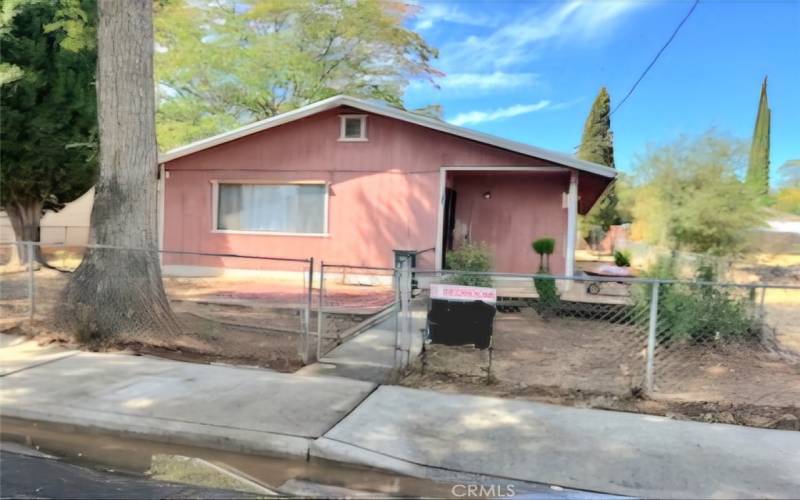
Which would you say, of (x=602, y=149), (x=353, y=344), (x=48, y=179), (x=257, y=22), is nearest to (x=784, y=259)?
(x=602, y=149)

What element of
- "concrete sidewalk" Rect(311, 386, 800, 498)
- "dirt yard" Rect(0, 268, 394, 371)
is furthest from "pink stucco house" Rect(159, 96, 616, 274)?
"concrete sidewalk" Rect(311, 386, 800, 498)

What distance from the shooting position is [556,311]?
9523 millimetres

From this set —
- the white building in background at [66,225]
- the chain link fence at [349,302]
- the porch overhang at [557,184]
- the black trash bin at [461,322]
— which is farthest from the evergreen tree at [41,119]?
the black trash bin at [461,322]

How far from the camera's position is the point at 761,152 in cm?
2948

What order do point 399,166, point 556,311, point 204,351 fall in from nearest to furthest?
1. point 204,351
2. point 556,311
3. point 399,166

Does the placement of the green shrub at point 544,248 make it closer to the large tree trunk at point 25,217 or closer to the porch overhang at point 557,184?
the porch overhang at point 557,184

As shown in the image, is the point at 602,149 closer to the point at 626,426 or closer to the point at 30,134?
the point at 30,134

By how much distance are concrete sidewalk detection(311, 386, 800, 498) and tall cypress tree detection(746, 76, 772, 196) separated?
2185 cm

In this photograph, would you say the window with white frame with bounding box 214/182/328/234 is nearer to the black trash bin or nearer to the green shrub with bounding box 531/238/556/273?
the green shrub with bounding box 531/238/556/273

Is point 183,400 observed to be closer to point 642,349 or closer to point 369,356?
point 369,356

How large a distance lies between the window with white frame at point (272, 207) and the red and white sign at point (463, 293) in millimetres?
7178

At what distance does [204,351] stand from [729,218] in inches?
832

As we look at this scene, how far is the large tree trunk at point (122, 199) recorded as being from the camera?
672cm

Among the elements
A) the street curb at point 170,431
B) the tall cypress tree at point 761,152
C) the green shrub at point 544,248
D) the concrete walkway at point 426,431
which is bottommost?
the street curb at point 170,431
